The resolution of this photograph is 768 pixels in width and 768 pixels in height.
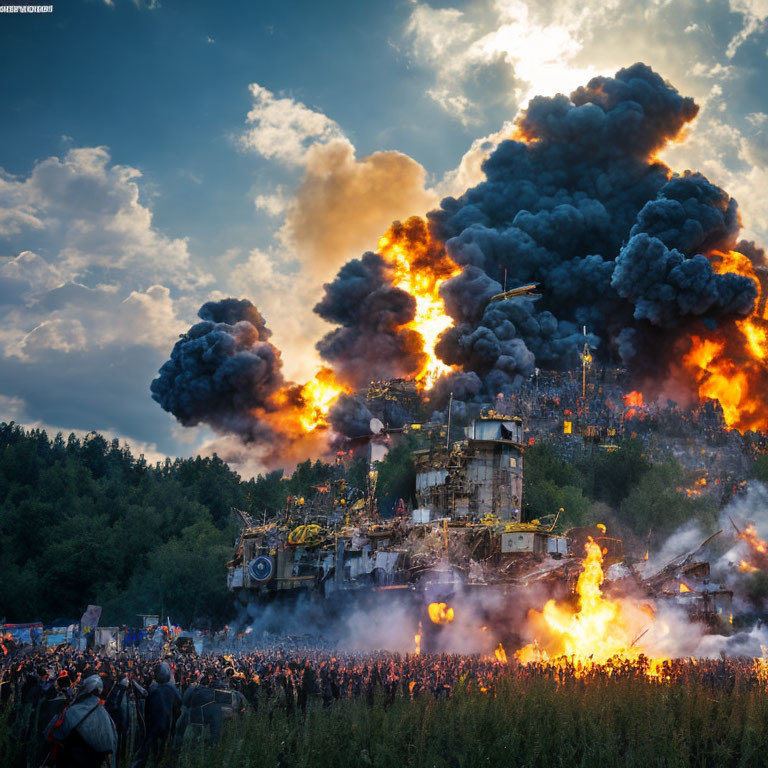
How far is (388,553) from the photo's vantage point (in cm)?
6281

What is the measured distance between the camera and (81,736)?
400 inches

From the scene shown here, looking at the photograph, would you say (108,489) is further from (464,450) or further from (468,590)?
(468,590)

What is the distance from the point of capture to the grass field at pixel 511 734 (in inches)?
502

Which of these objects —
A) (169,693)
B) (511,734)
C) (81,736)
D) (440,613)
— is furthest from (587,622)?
(81,736)

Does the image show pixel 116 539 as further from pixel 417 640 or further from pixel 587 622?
pixel 587 622

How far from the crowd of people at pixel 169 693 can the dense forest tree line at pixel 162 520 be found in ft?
184

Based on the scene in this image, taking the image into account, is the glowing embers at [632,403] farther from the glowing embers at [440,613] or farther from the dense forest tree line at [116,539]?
the glowing embers at [440,613]

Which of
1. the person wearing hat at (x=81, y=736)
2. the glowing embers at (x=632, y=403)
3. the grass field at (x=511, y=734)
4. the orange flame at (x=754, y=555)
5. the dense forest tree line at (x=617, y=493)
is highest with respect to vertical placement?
the glowing embers at (x=632, y=403)

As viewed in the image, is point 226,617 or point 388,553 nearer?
point 388,553

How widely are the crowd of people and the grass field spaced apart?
0.52 m

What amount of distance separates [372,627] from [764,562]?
29.9 m

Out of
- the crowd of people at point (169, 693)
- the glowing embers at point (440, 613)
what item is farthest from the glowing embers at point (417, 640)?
the crowd of people at point (169, 693)

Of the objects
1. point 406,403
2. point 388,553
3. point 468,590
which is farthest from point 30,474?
Answer: point 468,590

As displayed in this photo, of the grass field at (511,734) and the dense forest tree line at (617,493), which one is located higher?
the dense forest tree line at (617,493)
